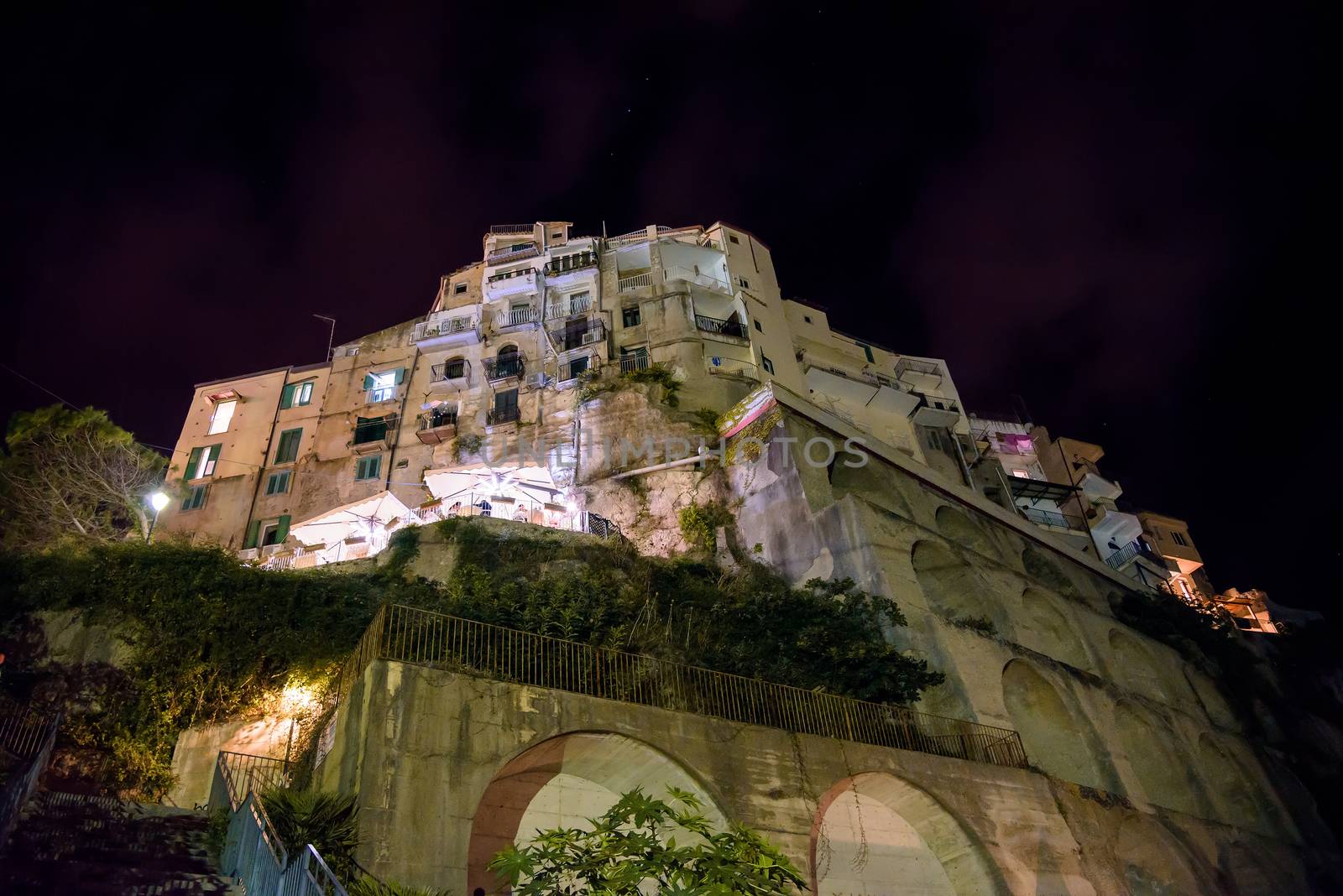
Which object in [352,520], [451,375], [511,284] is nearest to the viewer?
[352,520]

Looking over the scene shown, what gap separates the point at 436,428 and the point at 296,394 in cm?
797

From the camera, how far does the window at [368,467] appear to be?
33.7m

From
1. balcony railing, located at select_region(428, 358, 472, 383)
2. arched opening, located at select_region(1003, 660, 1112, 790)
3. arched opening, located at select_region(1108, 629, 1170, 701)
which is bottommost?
arched opening, located at select_region(1003, 660, 1112, 790)

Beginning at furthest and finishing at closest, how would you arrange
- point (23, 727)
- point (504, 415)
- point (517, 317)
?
point (517, 317) → point (504, 415) → point (23, 727)

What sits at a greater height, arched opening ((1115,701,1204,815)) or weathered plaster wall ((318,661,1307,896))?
arched opening ((1115,701,1204,815))

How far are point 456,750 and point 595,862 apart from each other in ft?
10.7

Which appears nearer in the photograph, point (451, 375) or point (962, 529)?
point (962, 529)

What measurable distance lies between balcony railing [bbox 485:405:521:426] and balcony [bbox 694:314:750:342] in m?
8.19

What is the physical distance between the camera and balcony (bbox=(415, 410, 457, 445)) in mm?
33844

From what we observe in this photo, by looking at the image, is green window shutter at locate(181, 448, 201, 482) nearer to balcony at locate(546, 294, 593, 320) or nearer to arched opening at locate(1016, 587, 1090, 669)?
balcony at locate(546, 294, 593, 320)

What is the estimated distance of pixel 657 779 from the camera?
11633 mm

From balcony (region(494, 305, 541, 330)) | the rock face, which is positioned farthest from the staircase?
balcony (region(494, 305, 541, 330))

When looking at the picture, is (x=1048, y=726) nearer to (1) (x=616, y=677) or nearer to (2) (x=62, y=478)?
(1) (x=616, y=677)

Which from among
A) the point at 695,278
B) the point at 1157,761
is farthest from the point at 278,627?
the point at 695,278
